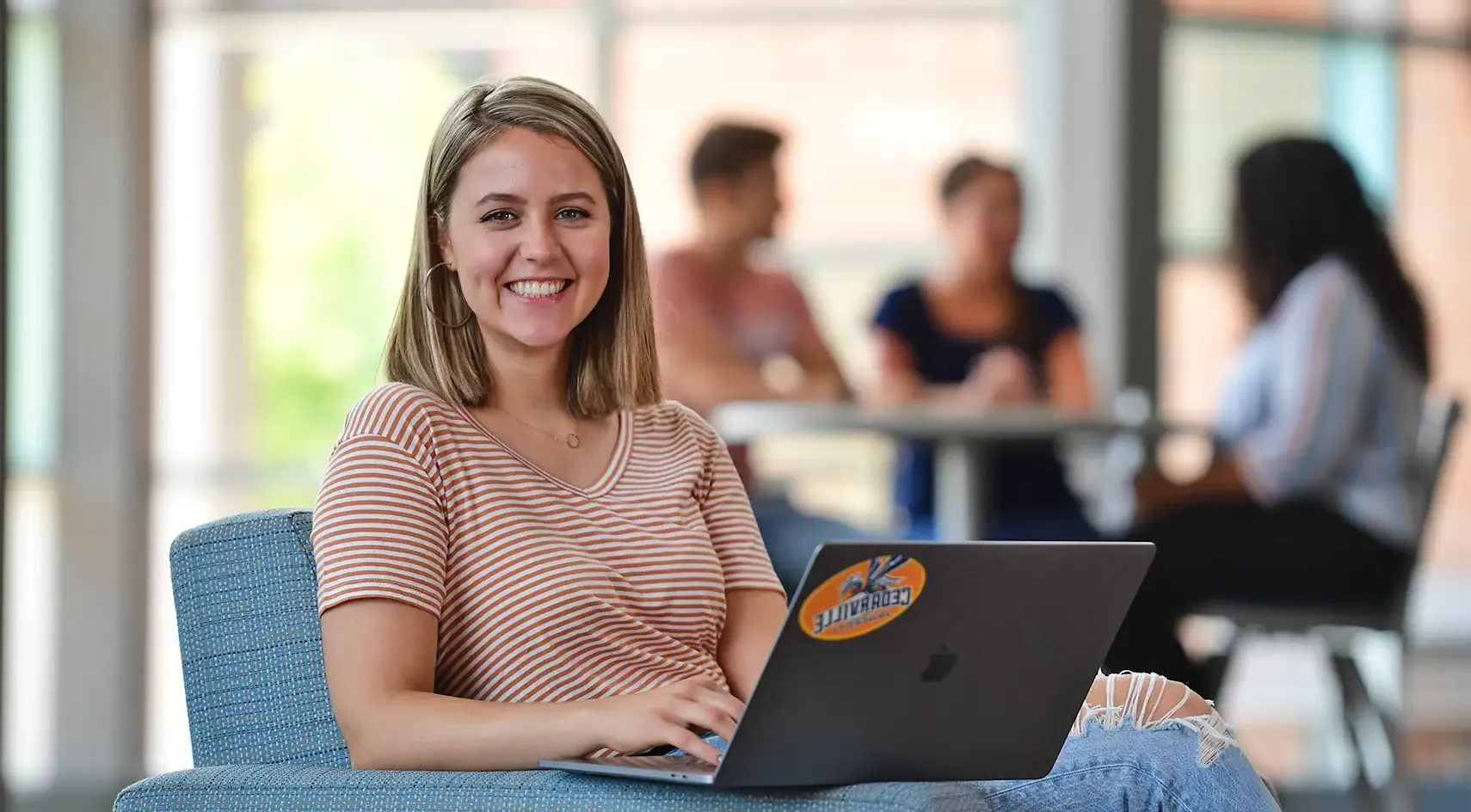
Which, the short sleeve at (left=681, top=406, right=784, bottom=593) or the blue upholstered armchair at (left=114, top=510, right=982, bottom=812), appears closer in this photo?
the blue upholstered armchair at (left=114, top=510, right=982, bottom=812)

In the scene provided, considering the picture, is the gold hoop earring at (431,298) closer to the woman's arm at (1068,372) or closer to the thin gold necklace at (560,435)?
the thin gold necklace at (560,435)

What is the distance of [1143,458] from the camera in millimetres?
4203

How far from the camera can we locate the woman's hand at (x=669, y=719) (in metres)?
1.23

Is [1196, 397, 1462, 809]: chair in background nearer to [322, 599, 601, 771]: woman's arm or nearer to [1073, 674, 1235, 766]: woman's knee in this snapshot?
[1073, 674, 1235, 766]: woman's knee

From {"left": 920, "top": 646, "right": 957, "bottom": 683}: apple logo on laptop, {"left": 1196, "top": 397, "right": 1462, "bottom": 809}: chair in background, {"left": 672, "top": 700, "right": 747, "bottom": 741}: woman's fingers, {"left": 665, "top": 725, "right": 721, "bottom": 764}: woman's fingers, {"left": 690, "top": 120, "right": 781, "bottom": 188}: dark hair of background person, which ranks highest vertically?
{"left": 690, "top": 120, "right": 781, "bottom": 188}: dark hair of background person

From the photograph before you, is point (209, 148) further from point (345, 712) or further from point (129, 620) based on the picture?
point (345, 712)

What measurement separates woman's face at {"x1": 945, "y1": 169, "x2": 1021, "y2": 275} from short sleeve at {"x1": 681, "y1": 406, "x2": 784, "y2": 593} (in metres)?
2.20

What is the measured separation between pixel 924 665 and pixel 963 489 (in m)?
2.27

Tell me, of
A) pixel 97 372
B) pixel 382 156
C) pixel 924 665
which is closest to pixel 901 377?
pixel 382 156

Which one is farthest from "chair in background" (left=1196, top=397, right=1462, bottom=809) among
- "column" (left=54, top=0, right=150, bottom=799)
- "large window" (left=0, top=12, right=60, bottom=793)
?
"large window" (left=0, top=12, right=60, bottom=793)

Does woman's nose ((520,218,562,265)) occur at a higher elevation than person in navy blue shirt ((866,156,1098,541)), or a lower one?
higher

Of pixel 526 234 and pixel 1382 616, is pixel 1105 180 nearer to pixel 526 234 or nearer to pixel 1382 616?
pixel 1382 616

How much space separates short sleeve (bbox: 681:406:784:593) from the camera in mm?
1647

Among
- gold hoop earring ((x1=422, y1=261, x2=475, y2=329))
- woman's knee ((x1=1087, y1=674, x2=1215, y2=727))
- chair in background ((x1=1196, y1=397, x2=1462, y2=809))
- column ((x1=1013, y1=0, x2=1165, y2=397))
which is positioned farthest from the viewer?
column ((x1=1013, y1=0, x2=1165, y2=397))
